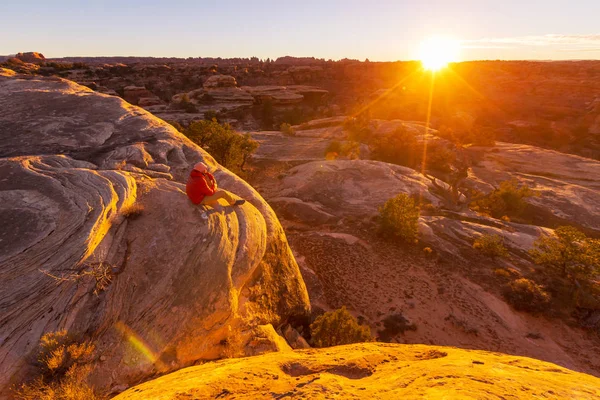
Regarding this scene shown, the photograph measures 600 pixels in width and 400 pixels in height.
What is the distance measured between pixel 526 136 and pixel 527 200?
3546 centimetres

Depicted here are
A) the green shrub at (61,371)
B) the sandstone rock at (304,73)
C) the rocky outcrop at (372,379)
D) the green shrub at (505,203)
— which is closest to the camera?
the rocky outcrop at (372,379)

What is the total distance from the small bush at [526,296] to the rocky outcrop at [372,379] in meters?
10.1

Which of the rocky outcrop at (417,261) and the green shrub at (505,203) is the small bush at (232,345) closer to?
the rocky outcrop at (417,261)

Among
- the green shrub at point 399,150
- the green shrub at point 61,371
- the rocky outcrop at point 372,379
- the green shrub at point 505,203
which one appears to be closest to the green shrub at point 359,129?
the green shrub at point 399,150

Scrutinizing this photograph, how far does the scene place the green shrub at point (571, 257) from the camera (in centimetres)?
1494

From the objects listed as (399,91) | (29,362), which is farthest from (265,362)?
(399,91)

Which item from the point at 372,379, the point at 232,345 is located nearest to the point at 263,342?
the point at 232,345

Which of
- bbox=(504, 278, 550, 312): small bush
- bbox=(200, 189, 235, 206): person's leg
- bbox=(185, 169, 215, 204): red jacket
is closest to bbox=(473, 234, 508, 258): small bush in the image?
bbox=(504, 278, 550, 312): small bush

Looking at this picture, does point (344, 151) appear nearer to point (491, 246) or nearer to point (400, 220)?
point (400, 220)

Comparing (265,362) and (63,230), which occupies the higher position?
(63,230)

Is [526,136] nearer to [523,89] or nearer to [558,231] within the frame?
[523,89]

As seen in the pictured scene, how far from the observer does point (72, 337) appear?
5.51 m

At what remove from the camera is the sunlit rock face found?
5.69m

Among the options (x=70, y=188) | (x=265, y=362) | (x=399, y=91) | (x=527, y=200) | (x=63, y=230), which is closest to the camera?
(x=265, y=362)
